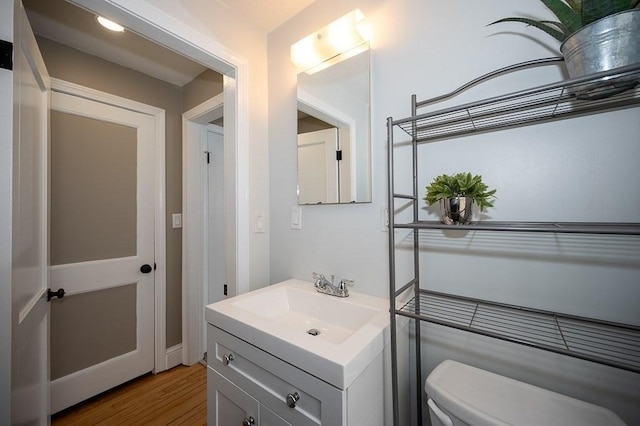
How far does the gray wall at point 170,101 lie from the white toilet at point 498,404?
2.10 m

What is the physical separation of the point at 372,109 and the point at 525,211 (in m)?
0.73

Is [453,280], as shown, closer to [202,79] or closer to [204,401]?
[204,401]

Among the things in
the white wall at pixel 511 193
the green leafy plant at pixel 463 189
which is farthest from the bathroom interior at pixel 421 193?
the green leafy plant at pixel 463 189

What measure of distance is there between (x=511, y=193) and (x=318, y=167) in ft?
2.82

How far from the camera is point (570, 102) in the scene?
0.73 meters

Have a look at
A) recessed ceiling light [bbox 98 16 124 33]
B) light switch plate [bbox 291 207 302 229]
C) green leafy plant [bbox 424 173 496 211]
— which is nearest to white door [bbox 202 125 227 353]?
recessed ceiling light [bbox 98 16 124 33]

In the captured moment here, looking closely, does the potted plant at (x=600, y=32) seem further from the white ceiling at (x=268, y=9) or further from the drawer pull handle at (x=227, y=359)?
the drawer pull handle at (x=227, y=359)

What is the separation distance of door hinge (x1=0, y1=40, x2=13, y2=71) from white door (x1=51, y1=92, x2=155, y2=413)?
3.86ft

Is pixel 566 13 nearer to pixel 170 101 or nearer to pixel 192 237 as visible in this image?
pixel 192 237

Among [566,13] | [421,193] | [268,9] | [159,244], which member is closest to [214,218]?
[159,244]

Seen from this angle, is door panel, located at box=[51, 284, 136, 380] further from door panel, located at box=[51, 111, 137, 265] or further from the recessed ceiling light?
the recessed ceiling light

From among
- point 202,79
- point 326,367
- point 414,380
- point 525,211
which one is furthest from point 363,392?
point 202,79

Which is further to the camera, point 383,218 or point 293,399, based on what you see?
point 383,218

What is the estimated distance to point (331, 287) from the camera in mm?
1196
